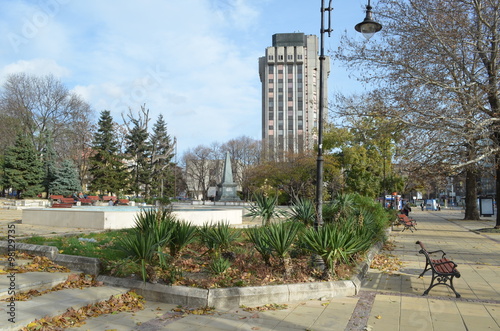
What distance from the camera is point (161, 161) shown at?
60938 mm

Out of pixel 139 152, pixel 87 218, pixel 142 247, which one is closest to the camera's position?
pixel 142 247

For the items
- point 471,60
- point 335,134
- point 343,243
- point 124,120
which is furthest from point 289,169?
point 343,243

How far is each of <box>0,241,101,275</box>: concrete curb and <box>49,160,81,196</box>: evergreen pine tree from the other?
38785 millimetres

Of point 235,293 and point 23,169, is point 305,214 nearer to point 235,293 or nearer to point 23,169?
point 235,293

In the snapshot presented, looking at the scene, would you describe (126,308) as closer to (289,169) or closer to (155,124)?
(289,169)

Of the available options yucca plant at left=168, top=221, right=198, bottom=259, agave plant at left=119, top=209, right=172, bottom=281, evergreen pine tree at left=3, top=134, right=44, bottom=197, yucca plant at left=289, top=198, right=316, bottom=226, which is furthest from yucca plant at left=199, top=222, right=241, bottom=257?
evergreen pine tree at left=3, top=134, right=44, bottom=197

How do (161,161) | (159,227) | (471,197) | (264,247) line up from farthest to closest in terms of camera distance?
(161,161), (471,197), (264,247), (159,227)

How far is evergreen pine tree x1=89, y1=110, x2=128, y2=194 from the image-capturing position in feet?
148

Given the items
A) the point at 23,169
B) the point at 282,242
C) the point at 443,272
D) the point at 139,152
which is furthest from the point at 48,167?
the point at 443,272

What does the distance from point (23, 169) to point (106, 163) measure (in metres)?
8.64

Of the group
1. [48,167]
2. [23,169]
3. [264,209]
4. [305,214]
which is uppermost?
[48,167]

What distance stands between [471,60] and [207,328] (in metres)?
17.4

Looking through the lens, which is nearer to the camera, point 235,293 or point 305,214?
point 235,293

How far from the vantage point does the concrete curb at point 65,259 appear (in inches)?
278
